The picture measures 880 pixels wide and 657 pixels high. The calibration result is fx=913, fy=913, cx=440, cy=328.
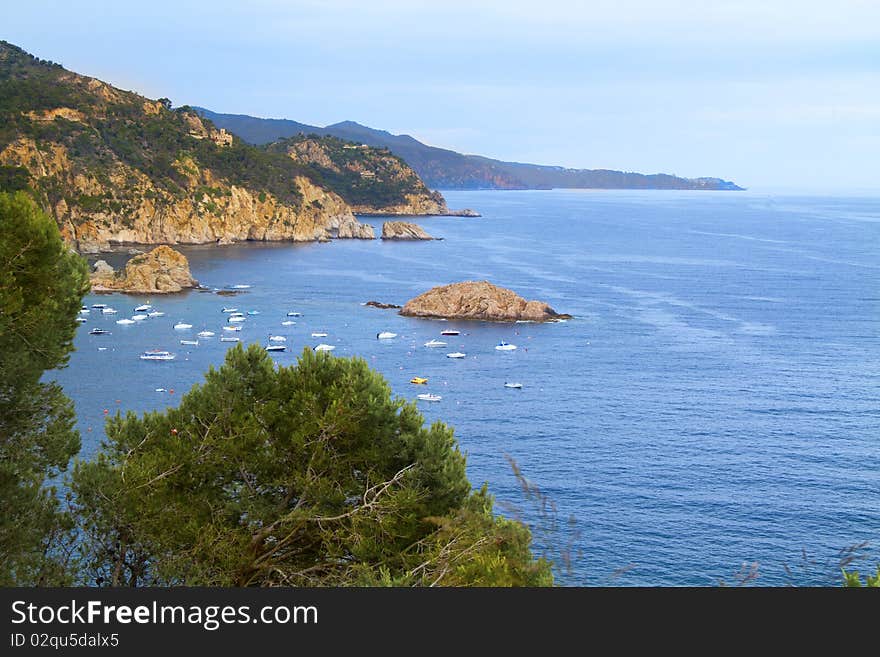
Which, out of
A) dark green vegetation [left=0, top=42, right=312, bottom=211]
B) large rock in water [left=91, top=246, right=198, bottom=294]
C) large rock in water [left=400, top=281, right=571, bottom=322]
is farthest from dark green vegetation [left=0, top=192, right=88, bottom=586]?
dark green vegetation [left=0, top=42, right=312, bottom=211]

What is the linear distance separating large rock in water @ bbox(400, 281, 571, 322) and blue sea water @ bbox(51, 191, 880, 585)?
Result: 2622 millimetres

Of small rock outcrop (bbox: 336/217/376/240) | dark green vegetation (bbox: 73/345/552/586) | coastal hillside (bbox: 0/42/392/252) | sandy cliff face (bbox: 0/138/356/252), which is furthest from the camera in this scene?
small rock outcrop (bbox: 336/217/376/240)

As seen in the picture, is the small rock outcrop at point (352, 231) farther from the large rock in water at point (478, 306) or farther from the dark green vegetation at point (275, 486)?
the dark green vegetation at point (275, 486)

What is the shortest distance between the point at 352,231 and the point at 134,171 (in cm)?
4072

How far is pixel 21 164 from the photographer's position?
115812 millimetres

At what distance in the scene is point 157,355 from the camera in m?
59.7

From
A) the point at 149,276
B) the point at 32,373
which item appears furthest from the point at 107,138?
the point at 32,373

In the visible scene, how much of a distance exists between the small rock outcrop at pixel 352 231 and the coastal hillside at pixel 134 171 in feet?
2.35

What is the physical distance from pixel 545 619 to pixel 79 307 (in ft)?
40.5

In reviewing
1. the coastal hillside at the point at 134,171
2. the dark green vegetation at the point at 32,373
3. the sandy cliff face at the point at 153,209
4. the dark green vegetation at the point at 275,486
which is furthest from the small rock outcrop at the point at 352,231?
the dark green vegetation at the point at 32,373

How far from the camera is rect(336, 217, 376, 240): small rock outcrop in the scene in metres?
156

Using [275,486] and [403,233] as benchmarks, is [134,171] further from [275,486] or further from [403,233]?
[275,486]

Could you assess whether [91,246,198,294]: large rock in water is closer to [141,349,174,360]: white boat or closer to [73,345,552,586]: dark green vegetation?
[141,349,174,360]: white boat

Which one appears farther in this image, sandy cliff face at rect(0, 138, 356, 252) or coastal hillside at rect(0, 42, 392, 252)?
coastal hillside at rect(0, 42, 392, 252)
